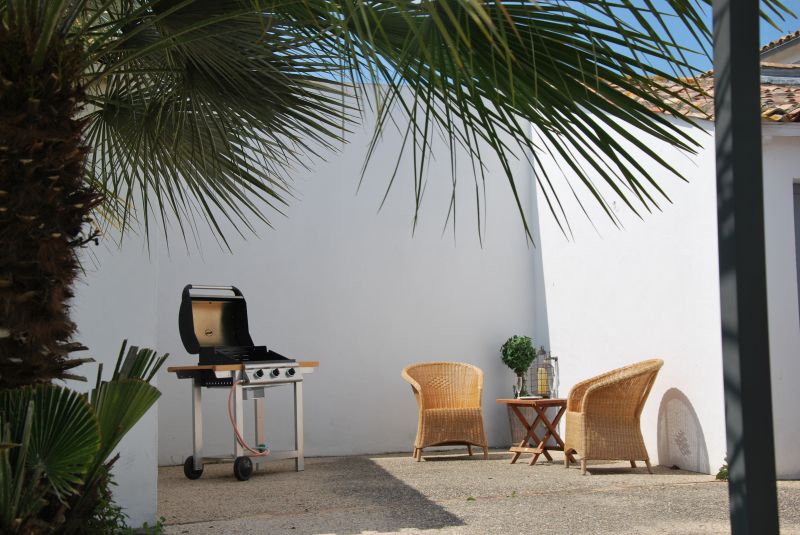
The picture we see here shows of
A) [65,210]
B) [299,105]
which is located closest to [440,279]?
[299,105]

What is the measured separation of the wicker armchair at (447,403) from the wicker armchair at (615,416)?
1.20 meters

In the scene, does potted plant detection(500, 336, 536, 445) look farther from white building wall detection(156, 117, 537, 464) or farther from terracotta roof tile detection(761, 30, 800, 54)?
terracotta roof tile detection(761, 30, 800, 54)

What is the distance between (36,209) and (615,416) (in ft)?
15.1

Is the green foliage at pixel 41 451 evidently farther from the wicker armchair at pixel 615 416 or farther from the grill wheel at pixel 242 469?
the wicker armchair at pixel 615 416

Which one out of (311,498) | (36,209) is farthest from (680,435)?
(36,209)

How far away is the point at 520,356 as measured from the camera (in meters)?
7.78

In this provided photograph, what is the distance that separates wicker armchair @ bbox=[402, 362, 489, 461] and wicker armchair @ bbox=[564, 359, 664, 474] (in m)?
1.20

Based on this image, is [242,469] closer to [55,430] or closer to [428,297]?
[428,297]

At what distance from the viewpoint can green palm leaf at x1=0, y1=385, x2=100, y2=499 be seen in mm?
1970

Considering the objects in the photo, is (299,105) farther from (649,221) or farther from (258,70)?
(649,221)

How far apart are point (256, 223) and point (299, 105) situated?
4616 millimetres

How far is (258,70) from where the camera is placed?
3.03 metres

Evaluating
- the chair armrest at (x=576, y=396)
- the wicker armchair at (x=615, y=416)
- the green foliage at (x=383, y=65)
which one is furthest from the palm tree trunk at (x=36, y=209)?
the chair armrest at (x=576, y=396)

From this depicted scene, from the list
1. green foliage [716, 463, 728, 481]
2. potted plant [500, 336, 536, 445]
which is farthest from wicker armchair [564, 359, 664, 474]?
potted plant [500, 336, 536, 445]
